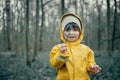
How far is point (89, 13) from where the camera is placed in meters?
52.2

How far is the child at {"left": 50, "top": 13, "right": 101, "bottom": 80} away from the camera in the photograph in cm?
442

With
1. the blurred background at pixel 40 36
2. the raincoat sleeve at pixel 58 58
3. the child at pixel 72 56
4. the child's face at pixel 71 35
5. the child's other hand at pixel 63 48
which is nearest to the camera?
the child's other hand at pixel 63 48

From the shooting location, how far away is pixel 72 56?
4.46m

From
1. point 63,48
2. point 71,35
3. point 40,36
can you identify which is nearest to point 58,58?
point 63,48

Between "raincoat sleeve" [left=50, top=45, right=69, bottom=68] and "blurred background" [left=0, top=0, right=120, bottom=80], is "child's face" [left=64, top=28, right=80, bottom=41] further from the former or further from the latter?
"blurred background" [left=0, top=0, right=120, bottom=80]

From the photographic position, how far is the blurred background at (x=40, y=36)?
14.5 m

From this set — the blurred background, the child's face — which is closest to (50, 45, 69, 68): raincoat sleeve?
the child's face

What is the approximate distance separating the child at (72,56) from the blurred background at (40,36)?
7.39 metres

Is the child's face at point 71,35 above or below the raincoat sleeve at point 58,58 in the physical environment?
above

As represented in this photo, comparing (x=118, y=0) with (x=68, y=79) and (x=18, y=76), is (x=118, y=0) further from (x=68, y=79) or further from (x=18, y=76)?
(x=68, y=79)

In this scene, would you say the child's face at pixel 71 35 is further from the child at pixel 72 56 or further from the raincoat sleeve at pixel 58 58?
the raincoat sleeve at pixel 58 58

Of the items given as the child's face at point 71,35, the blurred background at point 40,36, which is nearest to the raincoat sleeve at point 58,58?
the child's face at point 71,35

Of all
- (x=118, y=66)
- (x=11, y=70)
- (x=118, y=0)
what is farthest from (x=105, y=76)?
(x=118, y=0)

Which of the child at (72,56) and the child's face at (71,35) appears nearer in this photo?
the child at (72,56)
